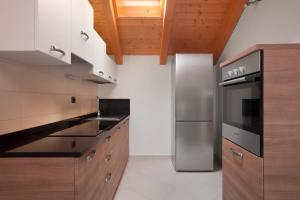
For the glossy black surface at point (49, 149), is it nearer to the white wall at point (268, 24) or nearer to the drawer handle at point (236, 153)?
the drawer handle at point (236, 153)

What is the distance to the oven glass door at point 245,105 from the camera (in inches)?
50.6

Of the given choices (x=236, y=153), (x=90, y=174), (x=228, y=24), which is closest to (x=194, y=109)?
(x=228, y=24)

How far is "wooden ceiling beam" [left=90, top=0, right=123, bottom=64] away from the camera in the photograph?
294 centimetres

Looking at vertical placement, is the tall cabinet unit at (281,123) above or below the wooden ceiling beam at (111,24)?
below

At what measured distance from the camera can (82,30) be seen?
184 cm

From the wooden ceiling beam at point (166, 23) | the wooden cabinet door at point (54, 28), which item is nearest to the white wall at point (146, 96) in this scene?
the wooden ceiling beam at point (166, 23)

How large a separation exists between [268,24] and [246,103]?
1.59m

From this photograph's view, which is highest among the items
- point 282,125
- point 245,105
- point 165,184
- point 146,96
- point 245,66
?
point 245,66

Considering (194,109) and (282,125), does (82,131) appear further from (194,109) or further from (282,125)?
(194,109)

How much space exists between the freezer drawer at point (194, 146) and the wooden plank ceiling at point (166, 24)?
134cm

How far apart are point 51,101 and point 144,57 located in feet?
7.94

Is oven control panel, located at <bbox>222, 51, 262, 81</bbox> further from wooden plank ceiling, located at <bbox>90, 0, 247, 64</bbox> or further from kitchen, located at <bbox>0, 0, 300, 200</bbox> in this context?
wooden plank ceiling, located at <bbox>90, 0, 247, 64</bbox>

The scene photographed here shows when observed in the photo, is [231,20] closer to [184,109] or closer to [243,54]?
[184,109]

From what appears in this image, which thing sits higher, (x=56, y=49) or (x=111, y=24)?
(x=111, y=24)
